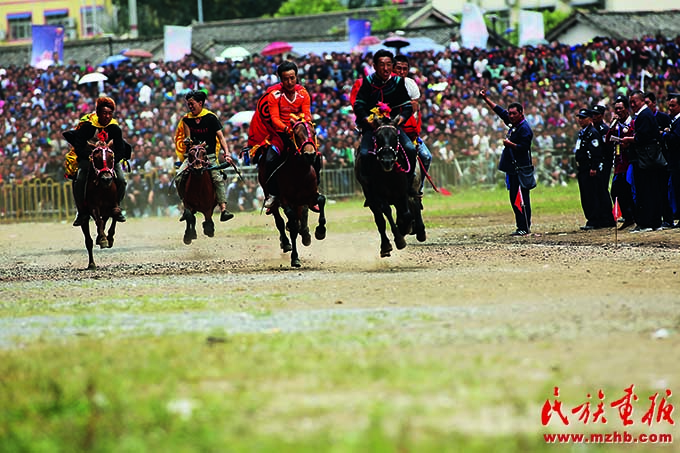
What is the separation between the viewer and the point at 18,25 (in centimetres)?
8600

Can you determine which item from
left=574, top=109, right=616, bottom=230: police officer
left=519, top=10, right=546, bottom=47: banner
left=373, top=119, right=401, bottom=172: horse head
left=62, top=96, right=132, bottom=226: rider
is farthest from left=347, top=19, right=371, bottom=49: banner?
left=373, top=119, right=401, bottom=172: horse head

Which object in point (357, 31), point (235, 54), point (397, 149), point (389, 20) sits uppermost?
point (389, 20)

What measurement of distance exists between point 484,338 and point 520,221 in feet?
41.6

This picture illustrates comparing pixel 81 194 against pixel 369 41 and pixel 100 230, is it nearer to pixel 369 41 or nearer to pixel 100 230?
pixel 100 230

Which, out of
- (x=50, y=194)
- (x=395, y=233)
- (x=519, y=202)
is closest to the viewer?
(x=395, y=233)

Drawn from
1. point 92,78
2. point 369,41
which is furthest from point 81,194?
point 369,41

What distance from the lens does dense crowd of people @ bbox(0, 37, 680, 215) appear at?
3625 cm

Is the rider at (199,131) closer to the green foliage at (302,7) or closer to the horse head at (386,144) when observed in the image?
the horse head at (386,144)

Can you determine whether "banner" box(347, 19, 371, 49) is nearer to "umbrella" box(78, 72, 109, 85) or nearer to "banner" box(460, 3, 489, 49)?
"banner" box(460, 3, 489, 49)

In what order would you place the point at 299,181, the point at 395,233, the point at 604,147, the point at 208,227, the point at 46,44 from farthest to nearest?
the point at 46,44 → the point at 604,147 → the point at 208,227 → the point at 299,181 → the point at 395,233

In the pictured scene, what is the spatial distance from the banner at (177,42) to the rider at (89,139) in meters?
28.1

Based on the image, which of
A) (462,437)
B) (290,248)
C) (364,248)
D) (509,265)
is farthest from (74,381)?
(364,248)

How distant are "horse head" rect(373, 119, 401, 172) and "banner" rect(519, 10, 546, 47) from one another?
34.2 m

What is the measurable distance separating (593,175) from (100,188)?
28.1 ft
